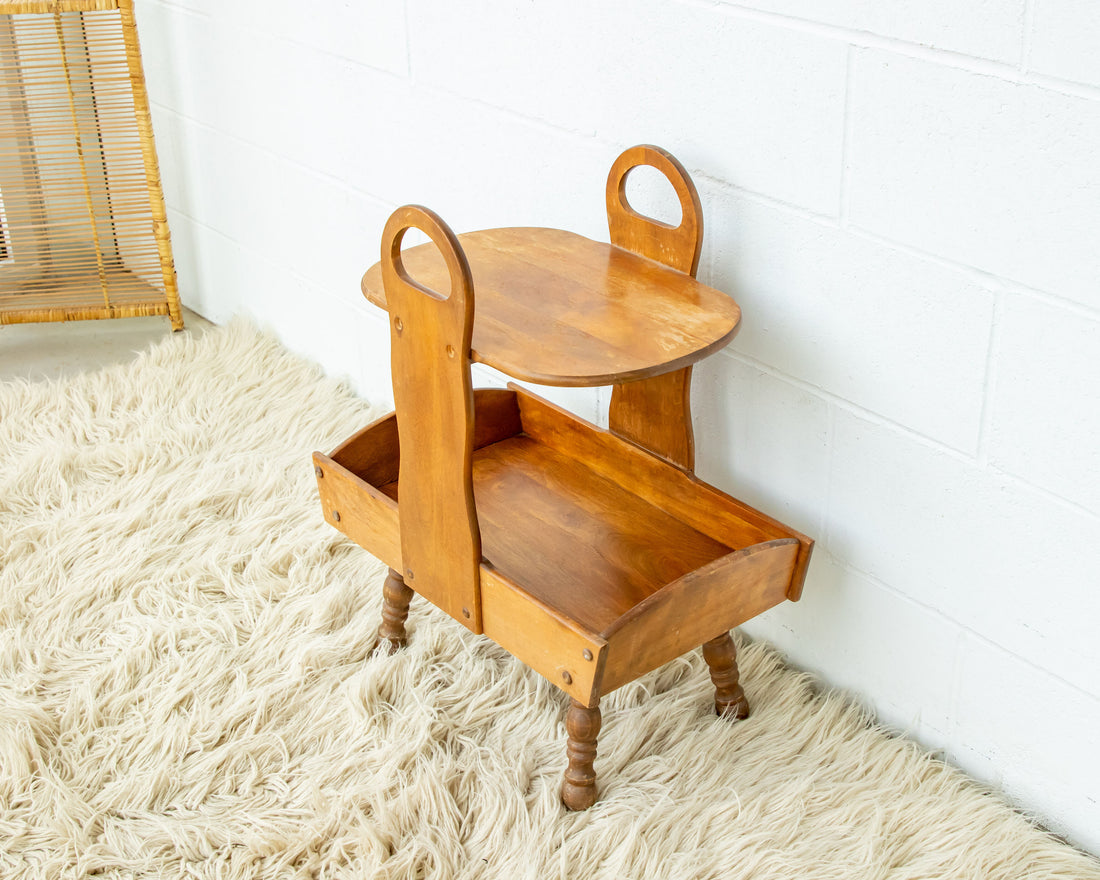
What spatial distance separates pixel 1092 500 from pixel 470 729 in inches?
29.3

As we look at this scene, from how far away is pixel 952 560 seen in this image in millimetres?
1261

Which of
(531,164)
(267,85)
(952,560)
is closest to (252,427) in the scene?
(267,85)

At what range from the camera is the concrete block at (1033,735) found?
1.21 metres

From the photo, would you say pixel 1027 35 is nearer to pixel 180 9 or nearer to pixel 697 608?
pixel 697 608

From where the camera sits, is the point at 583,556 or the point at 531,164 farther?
the point at 531,164

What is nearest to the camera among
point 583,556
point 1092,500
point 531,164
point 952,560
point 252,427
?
point 1092,500

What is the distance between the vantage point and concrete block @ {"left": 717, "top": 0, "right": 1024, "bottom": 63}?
1034mm

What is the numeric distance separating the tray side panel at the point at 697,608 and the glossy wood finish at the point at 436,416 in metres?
0.19

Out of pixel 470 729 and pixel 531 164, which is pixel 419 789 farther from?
pixel 531 164

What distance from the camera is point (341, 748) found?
137cm

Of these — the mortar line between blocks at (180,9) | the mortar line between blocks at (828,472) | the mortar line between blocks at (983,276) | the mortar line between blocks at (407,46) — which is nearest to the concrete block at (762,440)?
the mortar line between blocks at (828,472)

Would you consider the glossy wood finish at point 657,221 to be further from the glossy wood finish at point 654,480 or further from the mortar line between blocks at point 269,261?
the mortar line between blocks at point 269,261

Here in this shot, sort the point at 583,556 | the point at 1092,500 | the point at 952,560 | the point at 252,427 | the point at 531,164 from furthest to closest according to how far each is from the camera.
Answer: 1. the point at 252,427
2. the point at 531,164
3. the point at 583,556
4. the point at 952,560
5. the point at 1092,500

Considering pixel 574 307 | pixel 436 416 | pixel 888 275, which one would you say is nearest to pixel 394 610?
pixel 436 416
